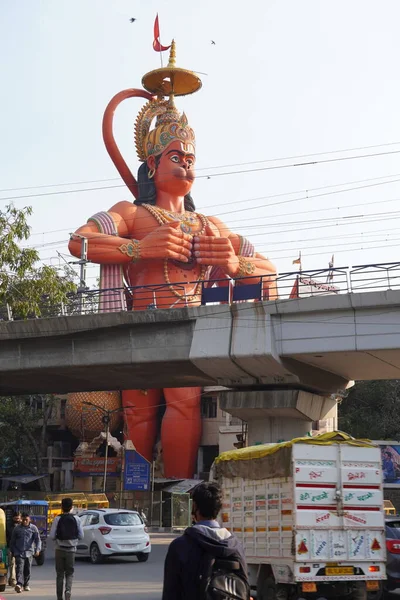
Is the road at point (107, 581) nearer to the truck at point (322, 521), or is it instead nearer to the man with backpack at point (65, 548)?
the man with backpack at point (65, 548)

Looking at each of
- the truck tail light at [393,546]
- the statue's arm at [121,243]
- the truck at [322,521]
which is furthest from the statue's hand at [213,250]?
the truck at [322,521]

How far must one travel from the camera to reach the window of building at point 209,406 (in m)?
54.2

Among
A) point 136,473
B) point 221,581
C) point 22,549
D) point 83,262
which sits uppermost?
point 83,262

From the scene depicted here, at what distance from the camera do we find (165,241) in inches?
1518

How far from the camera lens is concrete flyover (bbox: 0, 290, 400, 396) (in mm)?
24625

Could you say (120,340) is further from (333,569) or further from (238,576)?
(238,576)

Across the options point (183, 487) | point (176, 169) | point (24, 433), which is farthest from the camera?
point (24, 433)

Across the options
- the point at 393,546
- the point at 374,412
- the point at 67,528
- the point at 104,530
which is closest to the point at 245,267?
the point at 374,412

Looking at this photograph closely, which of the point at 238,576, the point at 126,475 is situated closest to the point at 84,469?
the point at 126,475

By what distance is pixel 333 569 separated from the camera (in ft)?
39.6

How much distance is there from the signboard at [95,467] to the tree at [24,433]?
497 centimetres

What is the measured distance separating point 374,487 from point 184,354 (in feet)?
47.8

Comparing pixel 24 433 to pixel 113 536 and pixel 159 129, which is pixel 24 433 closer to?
pixel 159 129

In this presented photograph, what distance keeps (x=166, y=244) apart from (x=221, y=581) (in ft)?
110
